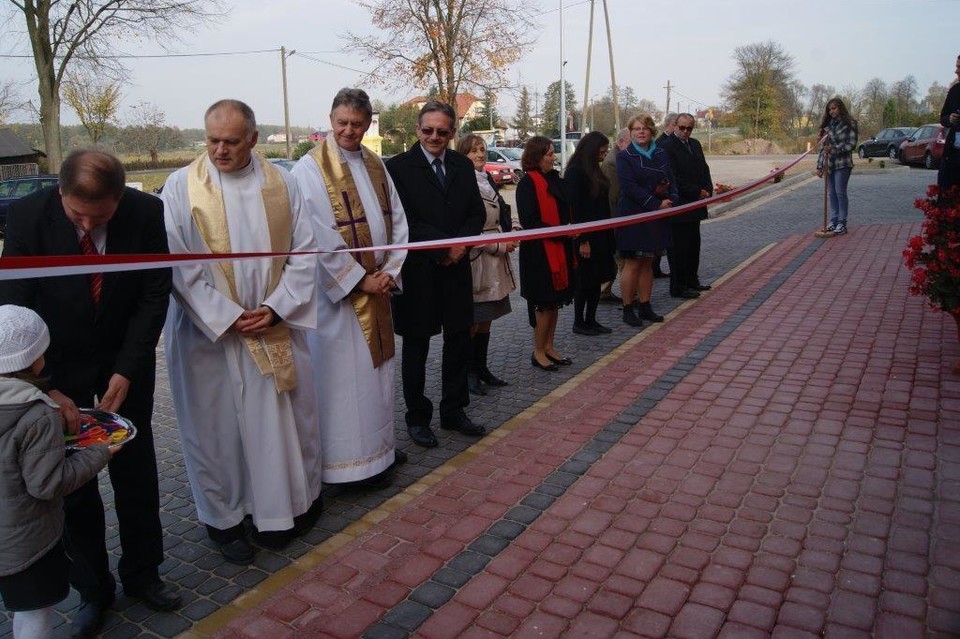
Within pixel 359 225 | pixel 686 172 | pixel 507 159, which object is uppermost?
pixel 507 159

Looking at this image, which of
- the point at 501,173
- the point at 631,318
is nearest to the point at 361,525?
the point at 631,318

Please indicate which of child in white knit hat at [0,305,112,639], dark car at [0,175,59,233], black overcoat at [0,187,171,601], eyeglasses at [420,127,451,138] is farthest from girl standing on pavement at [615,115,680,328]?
dark car at [0,175,59,233]

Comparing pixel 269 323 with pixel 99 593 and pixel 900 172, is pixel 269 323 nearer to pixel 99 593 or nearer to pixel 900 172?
pixel 99 593

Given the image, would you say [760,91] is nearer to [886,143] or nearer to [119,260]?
[886,143]

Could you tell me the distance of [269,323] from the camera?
3.70 m

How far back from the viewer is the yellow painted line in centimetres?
325

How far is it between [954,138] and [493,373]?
4922 millimetres

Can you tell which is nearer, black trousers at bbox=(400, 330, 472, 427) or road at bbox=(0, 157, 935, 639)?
road at bbox=(0, 157, 935, 639)

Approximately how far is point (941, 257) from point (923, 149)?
26.3m

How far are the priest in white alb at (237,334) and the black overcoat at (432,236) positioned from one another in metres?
1.06

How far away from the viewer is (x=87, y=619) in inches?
125

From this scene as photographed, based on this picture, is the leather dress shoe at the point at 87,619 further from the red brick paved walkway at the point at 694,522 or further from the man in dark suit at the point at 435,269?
the man in dark suit at the point at 435,269

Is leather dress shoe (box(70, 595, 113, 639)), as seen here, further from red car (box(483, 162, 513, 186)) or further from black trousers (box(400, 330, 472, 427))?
red car (box(483, 162, 513, 186))

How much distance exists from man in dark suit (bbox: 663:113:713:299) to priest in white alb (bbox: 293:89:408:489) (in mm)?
4863
